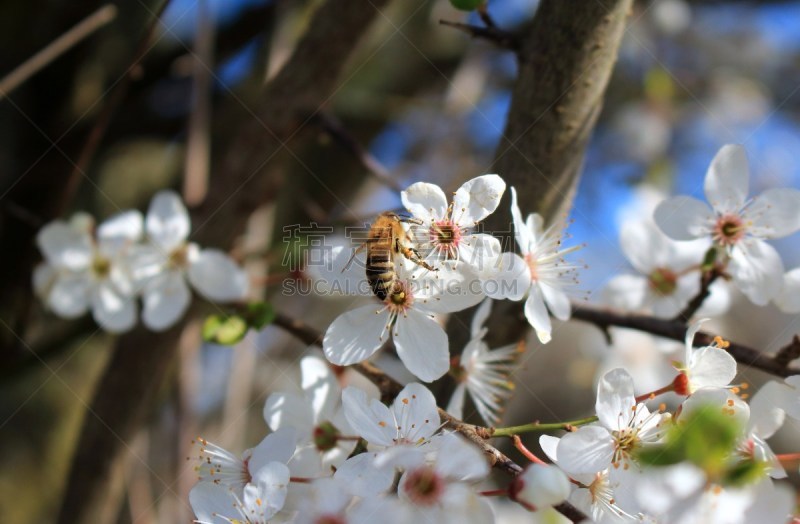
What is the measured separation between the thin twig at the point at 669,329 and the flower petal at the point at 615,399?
11.0 inches

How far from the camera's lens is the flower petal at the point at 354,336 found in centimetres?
102

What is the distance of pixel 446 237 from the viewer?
108 centimetres

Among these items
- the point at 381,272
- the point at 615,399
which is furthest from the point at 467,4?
the point at 615,399

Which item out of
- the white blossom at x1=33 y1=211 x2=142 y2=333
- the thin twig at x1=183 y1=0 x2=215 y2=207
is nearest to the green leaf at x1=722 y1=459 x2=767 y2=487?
the white blossom at x1=33 y1=211 x2=142 y2=333

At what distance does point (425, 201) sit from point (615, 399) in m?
0.40

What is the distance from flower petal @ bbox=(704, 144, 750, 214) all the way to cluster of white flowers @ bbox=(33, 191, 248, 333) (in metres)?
0.96

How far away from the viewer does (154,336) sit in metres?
1.67

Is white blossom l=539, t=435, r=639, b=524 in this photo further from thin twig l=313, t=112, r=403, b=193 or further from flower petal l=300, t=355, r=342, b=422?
thin twig l=313, t=112, r=403, b=193

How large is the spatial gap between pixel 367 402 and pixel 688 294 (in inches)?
31.5

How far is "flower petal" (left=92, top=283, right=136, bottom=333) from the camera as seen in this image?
5.35 ft

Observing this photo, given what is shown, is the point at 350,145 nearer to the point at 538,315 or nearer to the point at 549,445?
the point at 538,315

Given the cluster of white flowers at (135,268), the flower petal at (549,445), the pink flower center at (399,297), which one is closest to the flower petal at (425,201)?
the pink flower center at (399,297)

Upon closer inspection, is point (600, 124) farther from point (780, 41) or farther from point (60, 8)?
point (60, 8)

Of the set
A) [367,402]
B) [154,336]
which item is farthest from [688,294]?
[154,336]
